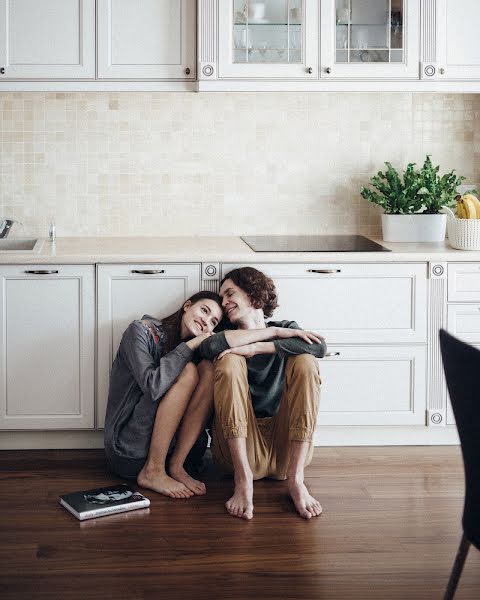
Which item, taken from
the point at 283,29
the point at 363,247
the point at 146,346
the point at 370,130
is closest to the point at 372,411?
the point at 363,247

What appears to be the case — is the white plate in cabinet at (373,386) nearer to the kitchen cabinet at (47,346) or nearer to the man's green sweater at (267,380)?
the man's green sweater at (267,380)

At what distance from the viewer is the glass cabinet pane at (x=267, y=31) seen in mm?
3896

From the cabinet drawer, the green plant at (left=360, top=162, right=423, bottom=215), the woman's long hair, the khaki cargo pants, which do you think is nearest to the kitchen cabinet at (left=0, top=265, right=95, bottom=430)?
the woman's long hair

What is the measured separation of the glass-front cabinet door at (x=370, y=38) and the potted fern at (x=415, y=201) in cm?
43

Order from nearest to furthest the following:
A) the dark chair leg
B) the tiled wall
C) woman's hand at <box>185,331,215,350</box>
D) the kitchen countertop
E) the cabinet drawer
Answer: the dark chair leg, woman's hand at <box>185,331,215,350</box>, the kitchen countertop, the cabinet drawer, the tiled wall

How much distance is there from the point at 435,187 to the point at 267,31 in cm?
95

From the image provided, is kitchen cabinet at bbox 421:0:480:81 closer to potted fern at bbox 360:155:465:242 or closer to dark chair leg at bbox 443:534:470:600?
potted fern at bbox 360:155:465:242

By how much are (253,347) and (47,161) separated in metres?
1.42

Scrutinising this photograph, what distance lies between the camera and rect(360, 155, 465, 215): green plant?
4.08 metres

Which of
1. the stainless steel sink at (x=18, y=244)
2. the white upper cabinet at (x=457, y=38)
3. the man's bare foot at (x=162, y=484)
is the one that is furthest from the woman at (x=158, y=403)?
the white upper cabinet at (x=457, y=38)

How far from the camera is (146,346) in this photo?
3535mm

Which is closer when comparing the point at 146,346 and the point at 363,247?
the point at 146,346

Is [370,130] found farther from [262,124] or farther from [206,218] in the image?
[206,218]

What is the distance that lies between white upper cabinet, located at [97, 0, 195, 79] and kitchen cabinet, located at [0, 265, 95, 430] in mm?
844
